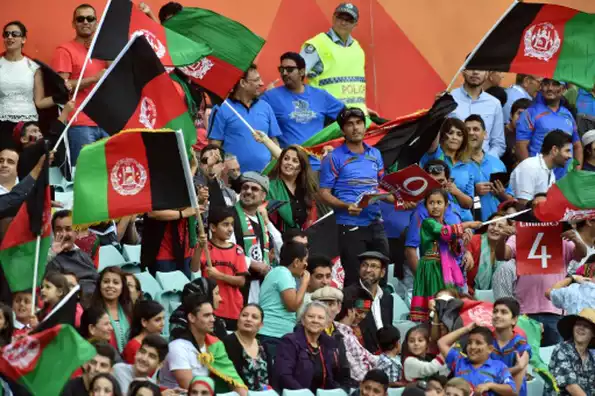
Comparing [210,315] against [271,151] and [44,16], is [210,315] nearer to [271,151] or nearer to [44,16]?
[271,151]

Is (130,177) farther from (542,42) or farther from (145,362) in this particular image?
(542,42)

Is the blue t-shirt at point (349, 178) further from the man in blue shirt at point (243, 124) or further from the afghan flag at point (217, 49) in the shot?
the afghan flag at point (217, 49)

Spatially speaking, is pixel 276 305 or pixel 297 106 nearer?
pixel 276 305

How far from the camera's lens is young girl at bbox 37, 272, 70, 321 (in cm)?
1204

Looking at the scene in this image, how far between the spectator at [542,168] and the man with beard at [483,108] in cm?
136

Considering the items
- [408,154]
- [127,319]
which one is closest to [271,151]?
[408,154]

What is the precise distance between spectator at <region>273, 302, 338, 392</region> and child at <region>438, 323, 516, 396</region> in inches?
34.0

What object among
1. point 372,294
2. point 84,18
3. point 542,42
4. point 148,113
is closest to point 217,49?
point 84,18

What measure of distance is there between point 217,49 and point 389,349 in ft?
9.39

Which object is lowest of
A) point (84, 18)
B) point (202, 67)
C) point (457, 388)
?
point (457, 388)

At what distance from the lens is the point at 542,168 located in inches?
645

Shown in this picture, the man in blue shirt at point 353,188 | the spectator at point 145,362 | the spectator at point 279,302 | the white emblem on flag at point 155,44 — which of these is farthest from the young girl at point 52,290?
the man in blue shirt at point 353,188

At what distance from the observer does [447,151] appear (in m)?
16.1

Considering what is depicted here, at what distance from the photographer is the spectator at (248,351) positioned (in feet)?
41.3
